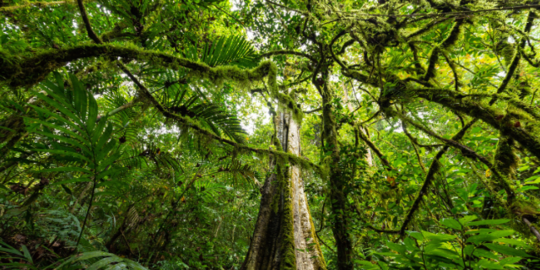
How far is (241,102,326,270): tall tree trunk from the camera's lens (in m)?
2.00

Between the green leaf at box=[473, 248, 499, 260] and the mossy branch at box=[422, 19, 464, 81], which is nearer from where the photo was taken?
the green leaf at box=[473, 248, 499, 260]

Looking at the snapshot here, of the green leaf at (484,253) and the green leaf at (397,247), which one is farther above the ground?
the green leaf at (484,253)

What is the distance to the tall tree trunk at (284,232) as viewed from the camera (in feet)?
6.57

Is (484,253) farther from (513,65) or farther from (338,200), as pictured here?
(513,65)

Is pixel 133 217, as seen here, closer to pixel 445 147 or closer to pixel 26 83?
pixel 26 83

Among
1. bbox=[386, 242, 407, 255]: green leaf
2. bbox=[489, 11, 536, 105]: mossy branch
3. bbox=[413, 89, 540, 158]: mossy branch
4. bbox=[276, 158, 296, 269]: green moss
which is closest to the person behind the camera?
bbox=[386, 242, 407, 255]: green leaf

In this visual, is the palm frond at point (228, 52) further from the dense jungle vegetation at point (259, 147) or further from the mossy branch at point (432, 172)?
the mossy branch at point (432, 172)

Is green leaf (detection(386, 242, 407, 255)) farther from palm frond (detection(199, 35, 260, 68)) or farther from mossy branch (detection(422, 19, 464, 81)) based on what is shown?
mossy branch (detection(422, 19, 464, 81))

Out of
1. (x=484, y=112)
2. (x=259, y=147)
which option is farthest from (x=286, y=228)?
(x=484, y=112)

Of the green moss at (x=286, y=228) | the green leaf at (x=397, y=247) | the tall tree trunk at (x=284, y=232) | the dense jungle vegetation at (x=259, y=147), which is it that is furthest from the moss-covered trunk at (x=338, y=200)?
the green leaf at (x=397, y=247)

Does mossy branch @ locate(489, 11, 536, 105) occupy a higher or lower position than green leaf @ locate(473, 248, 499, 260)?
higher

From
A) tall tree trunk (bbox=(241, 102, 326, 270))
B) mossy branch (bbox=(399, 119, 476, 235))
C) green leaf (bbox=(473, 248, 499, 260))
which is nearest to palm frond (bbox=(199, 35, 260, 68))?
tall tree trunk (bbox=(241, 102, 326, 270))

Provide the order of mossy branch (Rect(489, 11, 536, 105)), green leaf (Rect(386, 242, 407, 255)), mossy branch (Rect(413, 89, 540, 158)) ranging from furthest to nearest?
mossy branch (Rect(489, 11, 536, 105)) → mossy branch (Rect(413, 89, 540, 158)) → green leaf (Rect(386, 242, 407, 255))

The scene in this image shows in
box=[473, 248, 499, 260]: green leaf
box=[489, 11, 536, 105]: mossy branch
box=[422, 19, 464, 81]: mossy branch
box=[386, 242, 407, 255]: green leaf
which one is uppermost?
box=[422, 19, 464, 81]: mossy branch
